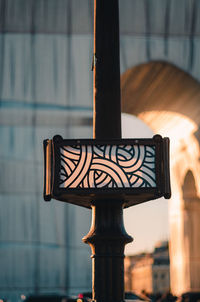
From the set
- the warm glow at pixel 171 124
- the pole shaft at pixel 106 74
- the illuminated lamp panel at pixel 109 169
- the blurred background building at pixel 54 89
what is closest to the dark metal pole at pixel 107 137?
the pole shaft at pixel 106 74

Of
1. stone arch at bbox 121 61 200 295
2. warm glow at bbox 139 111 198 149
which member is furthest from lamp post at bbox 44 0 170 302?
warm glow at bbox 139 111 198 149

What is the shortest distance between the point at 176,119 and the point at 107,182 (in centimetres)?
2949

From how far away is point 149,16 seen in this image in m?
25.5

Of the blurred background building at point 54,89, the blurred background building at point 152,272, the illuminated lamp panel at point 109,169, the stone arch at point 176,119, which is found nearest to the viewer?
the illuminated lamp panel at point 109,169

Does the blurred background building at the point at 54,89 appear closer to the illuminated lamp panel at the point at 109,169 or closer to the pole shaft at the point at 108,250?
the pole shaft at the point at 108,250

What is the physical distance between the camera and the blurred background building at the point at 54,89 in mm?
22625

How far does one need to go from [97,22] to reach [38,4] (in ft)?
72.7

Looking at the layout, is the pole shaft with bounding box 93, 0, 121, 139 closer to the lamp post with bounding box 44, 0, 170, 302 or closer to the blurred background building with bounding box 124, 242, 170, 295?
the lamp post with bounding box 44, 0, 170, 302

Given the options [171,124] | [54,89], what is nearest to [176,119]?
[171,124]

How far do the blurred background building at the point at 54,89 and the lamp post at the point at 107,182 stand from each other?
20.0 metres

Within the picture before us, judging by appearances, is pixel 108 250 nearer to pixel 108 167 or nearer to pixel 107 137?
pixel 108 167

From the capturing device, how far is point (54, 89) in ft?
79.8

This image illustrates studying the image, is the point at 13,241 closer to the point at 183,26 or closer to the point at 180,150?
the point at 183,26

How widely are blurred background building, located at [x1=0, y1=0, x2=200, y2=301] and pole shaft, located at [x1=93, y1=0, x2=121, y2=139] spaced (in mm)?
19961
